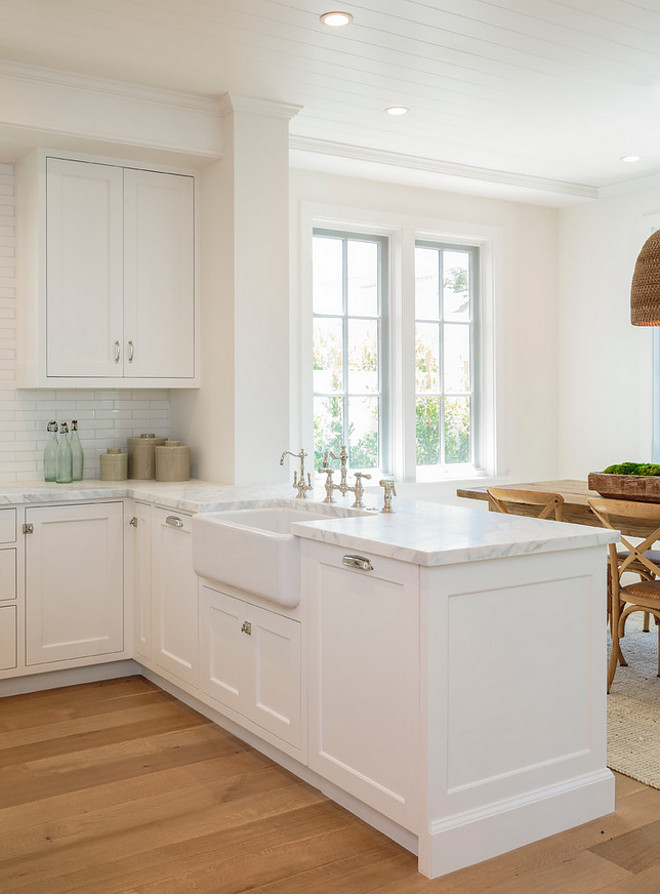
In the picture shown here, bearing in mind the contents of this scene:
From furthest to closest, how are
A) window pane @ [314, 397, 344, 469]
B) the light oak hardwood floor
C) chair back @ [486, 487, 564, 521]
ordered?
window pane @ [314, 397, 344, 469] < chair back @ [486, 487, 564, 521] < the light oak hardwood floor

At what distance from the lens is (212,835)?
8.10ft

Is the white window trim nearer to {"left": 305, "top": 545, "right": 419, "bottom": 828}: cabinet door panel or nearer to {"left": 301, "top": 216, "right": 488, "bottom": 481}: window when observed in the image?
{"left": 301, "top": 216, "right": 488, "bottom": 481}: window

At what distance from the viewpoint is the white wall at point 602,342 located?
220 inches

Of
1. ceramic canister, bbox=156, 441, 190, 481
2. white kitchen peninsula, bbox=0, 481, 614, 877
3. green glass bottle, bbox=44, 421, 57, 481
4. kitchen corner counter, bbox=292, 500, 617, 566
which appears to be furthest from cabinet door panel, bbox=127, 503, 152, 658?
kitchen corner counter, bbox=292, 500, 617, 566

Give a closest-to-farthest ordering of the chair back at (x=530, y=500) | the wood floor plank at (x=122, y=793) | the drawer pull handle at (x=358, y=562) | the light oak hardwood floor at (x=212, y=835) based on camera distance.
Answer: the light oak hardwood floor at (x=212, y=835)
the drawer pull handle at (x=358, y=562)
the wood floor plank at (x=122, y=793)
the chair back at (x=530, y=500)

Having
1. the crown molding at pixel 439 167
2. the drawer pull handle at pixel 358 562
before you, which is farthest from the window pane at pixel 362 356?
the drawer pull handle at pixel 358 562

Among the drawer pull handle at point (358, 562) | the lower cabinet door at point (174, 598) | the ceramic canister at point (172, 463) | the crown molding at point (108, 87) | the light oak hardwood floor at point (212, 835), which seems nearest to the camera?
the light oak hardwood floor at point (212, 835)

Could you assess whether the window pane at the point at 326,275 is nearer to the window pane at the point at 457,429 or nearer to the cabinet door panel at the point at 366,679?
the window pane at the point at 457,429

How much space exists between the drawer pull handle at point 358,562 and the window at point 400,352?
2605 mm

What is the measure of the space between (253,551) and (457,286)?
11.2ft

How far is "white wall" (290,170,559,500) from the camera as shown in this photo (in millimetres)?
5789

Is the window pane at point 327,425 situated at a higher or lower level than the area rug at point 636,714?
higher

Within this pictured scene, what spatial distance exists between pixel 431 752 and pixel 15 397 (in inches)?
116

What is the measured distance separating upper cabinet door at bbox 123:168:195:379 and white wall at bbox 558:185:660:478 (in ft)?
9.58
